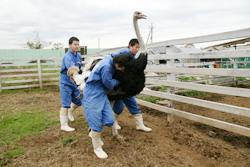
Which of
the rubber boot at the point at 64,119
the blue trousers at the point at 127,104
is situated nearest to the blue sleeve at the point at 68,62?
the rubber boot at the point at 64,119

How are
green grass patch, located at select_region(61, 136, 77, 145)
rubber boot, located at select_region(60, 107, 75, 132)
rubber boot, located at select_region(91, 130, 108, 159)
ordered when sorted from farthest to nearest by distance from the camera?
rubber boot, located at select_region(60, 107, 75, 132) → green grass patch, located at select_region(61, 136, 77, 145) → rubber boot, located at select_region(91, 130, 108, 159)

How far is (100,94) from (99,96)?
0.04 meters

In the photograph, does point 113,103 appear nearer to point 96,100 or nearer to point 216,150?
point 96,100

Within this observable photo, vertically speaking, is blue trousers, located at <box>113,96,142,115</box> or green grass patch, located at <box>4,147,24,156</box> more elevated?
blue trousers, located at <box>113,96,142,115</box>

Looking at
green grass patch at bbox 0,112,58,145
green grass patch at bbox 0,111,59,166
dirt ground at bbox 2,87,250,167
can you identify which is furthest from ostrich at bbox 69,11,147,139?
green grass patch at bbox 0,112,58,145

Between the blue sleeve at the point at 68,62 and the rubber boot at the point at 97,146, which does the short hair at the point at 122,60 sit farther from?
the blue sleeve at the point at 68,62

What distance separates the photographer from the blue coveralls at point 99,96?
2.95 metres

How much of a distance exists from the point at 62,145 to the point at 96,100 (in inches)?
49.3

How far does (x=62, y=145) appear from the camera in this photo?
11.8 ft

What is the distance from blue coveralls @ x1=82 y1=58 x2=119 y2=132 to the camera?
2947 mm

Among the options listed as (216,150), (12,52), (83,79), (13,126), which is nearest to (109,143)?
(83,79)

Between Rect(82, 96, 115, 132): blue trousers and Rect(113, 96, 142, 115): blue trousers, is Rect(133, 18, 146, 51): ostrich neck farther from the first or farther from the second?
Rect(82, 96, 115, 132): blue trousers

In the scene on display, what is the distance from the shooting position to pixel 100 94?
3090mm

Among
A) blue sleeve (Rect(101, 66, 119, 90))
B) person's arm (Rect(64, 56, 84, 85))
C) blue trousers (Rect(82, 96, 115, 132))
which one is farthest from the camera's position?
person's arm (Rect(64, 56, 84, 85))
